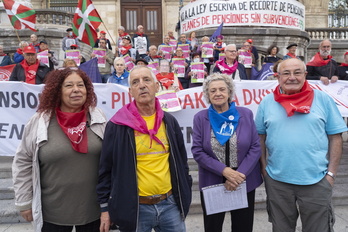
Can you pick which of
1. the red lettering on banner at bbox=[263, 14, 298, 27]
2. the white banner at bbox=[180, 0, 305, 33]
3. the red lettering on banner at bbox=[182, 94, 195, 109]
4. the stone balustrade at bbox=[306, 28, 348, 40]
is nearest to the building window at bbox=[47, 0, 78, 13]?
the white banner at bbox=[180, 0, 305, 33]

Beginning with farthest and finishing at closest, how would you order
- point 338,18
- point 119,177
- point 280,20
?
point 338,18 → point 280,20 → point 119,177

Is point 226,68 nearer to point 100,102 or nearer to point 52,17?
point 100,102

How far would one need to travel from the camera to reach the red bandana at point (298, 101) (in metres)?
2.48

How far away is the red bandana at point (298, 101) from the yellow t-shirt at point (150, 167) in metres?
1.06

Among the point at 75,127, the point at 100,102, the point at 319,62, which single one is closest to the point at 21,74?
the point at 100,102

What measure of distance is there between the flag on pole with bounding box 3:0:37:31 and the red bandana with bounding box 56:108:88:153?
7745 millimetres

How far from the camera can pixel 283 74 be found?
2.61 meters

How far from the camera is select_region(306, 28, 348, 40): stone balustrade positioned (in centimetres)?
1769

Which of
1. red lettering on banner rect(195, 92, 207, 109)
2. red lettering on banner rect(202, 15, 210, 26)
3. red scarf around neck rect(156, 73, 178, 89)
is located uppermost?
red lettering on banner rect(202, 15, 210, 26)

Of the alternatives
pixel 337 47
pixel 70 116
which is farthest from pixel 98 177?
pixel 337 47

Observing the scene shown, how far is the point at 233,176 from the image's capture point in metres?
2.57

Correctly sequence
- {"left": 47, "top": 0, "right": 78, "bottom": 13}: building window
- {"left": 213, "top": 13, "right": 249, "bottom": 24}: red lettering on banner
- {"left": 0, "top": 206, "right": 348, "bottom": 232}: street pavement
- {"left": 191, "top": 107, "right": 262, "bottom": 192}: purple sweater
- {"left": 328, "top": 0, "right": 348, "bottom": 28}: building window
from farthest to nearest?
{"left": 328, "top": 0, "right": 348, "bottom": 28}: building window → {"left": 47, "top": 0, "right": 78, "bottom": 13}: building window → {"left": 213, "top": 13, "right": 249, "bottom": 24}: red lettering on banner → {"left": 0, "top": 206, "right": 348, "bottom": 232}: street pavement → {"left": 191, "top": 107, "right": 262, "bottom": 192}: purple sweater

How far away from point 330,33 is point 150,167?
18819 mm

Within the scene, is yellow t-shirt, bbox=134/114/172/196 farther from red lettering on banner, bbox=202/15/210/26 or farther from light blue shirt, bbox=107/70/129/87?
red lettering on banner, bbox=202/15/210/26
